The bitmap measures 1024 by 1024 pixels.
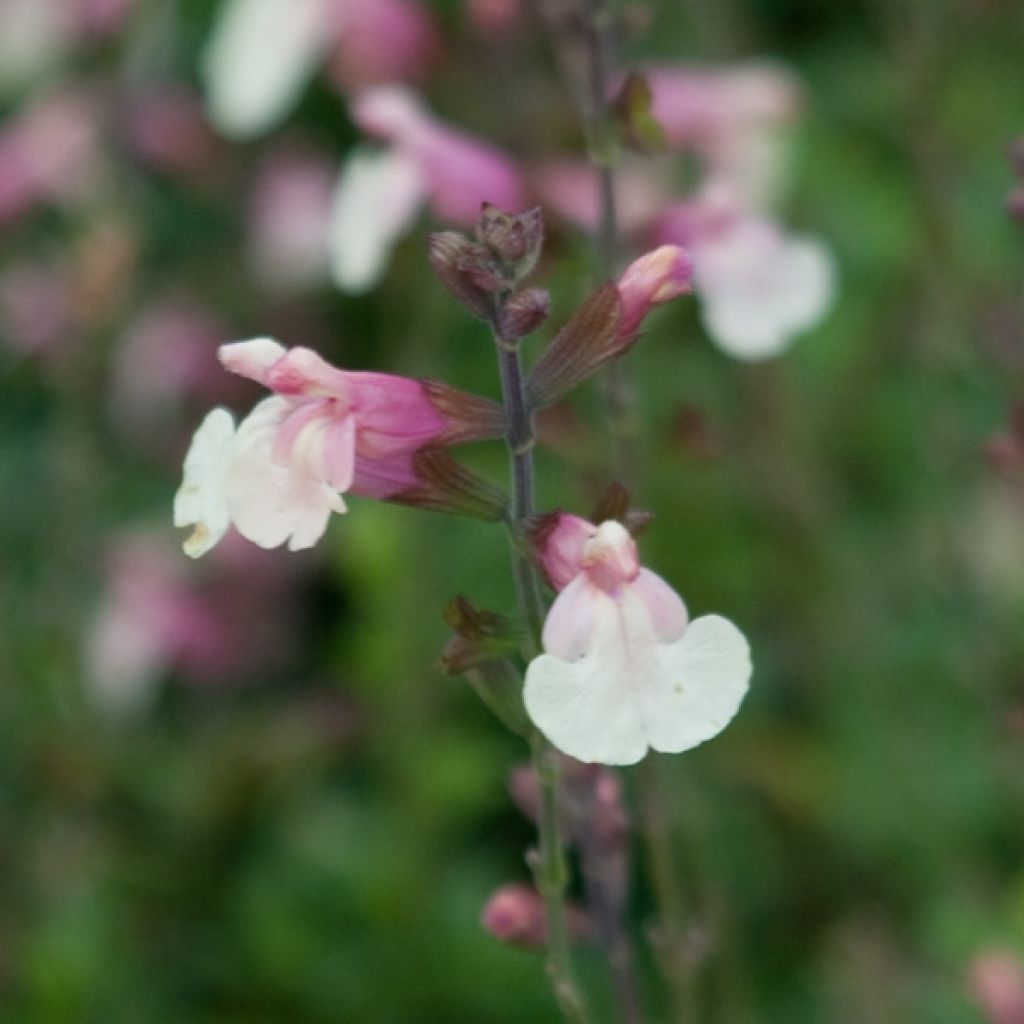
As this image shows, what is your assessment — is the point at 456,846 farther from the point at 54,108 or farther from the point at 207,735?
the point at 54,108

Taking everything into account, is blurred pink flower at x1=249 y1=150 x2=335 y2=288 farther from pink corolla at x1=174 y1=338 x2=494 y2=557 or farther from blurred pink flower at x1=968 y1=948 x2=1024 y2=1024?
pink corolla at x1=174 y1=338 x2=494 y2=557

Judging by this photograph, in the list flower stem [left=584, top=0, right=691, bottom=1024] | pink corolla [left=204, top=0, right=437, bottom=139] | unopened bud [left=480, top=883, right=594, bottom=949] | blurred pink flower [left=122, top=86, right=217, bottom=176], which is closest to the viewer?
unopened bud [left=480, top=883, right=594, bottom=949]

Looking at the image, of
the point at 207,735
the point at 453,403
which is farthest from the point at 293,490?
the point at 207,735

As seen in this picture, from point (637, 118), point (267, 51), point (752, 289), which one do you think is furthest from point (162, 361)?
point (637, 118)

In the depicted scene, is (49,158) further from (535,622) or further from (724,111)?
(535,622)

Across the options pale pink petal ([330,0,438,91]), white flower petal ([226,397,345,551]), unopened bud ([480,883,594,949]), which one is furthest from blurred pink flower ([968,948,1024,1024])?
pale pink petal ([330,0,438,91])

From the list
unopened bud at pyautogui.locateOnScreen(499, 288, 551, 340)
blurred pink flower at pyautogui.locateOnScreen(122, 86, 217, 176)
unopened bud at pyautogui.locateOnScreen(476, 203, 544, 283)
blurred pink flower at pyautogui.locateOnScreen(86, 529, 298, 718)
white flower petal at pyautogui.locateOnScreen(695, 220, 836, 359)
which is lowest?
blurred pink flower at pyautogui.locateOnScreen(86, 529, 298, 718)

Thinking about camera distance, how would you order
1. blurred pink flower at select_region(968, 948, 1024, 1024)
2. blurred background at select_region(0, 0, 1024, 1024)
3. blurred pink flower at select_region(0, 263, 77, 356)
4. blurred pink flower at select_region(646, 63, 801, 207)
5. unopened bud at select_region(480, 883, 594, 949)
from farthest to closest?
blurred pink flower at select_region(0, 263, 77, 356)
blurred background at select_region(0, 0, 1024, 1024)
blurred pink flower at select_region(646, 63, 801, 207)
blurred pink flower at select_region(968, 948, 1024, 1024)
unopened bud at select_region(480, 883, 594, 949)
